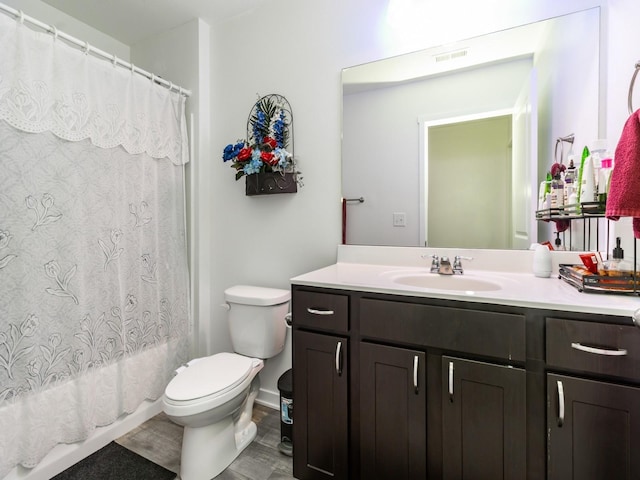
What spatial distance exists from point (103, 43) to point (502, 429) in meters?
3.28

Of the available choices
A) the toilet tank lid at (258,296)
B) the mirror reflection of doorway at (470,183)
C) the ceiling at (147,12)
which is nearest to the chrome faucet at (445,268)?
the mirror reflection of doorway at (470,183)

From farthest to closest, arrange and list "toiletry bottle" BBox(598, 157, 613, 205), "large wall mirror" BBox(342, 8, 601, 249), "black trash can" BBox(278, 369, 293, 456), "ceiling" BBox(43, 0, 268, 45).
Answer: "ceiling" BBox(43, 0, 268, 45) < "black trash can" BBox(278, 369, 293, 456) < "large wall mirror" BBox(342, 8, 601, 249) < "toiletry bottle" BBox(598, 157, 613, 205)

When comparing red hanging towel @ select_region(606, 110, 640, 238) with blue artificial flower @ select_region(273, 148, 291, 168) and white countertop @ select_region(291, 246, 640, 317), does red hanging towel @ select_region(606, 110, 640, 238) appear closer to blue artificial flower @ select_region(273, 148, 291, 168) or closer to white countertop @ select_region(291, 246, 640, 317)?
white countertop @ select_region(291, 246, 640, 317)

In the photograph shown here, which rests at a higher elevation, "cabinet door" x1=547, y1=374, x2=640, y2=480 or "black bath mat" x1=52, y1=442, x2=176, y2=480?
"cabinet door" x1=547, y1=374, x2=640, y2=480

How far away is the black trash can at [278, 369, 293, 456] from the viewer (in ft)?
5.11

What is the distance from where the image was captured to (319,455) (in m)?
1.27

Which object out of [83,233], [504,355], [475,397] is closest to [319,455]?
[475,397]

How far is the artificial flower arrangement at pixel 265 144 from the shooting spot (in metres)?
1.77

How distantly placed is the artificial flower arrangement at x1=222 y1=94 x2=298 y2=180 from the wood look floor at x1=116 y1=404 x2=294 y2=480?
1.49 metres

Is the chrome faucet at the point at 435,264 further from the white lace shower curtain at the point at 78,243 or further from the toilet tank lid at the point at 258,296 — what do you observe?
the white lace shower curtain at the point at 78,243

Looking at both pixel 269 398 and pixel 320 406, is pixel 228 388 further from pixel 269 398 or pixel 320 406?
pixel 269 398

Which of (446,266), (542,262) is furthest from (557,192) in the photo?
(446,266)

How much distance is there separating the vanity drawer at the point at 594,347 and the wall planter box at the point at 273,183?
1.35 m

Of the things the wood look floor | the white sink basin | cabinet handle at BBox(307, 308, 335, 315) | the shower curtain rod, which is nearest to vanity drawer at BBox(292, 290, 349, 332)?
cabinet handle at BBox(307, 308, 335, 315)
